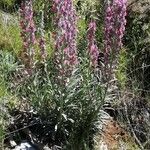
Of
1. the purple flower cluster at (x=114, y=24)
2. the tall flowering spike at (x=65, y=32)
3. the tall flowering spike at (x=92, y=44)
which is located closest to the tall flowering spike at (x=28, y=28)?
the tall flowering spike at (x=65, y=32)

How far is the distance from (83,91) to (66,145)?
1.93 feet

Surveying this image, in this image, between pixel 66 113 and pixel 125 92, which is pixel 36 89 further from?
pixel 125 92

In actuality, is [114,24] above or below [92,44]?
above

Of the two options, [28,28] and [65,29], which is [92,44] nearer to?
[65,29]

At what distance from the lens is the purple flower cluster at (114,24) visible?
4043 millimetres

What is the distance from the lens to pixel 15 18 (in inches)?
252

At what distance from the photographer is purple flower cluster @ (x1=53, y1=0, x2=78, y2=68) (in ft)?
13.6

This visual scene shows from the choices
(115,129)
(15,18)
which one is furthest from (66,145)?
(15,18)

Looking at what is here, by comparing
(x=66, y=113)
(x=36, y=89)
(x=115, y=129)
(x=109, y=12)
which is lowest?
(x=115, y=129)

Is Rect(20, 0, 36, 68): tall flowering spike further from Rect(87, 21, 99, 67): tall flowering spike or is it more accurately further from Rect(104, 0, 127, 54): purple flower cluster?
Rect(104, 0, 127, 54): purple flower cluster

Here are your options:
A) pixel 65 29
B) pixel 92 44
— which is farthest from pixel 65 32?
pixel 92 44

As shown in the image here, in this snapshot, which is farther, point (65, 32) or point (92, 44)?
point (92, 44)

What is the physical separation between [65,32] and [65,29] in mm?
35

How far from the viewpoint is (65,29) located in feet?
13.6
